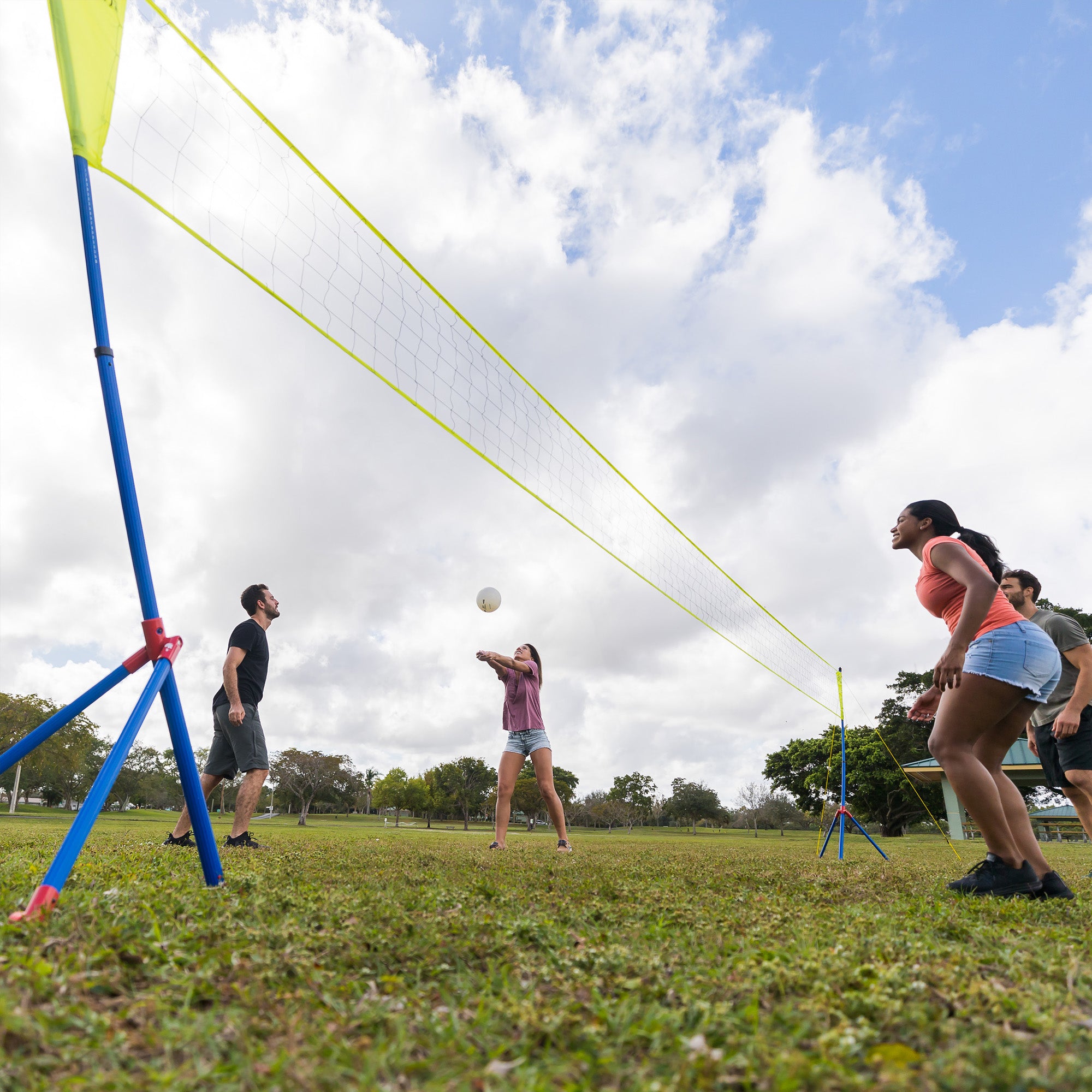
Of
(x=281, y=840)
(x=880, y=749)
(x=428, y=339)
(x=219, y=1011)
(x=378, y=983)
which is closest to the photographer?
(x=219, y=1011)

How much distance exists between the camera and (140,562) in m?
2.96

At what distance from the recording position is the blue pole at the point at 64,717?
286 centimetres

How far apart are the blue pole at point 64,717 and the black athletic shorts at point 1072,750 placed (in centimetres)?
620


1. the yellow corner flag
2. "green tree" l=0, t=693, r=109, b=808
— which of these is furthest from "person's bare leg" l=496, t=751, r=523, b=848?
"green tree" l=0, t=693, r=109, b=808

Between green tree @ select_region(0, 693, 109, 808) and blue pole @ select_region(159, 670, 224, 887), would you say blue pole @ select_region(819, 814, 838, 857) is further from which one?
green tree @ select_region(0, 693, 109, 808)

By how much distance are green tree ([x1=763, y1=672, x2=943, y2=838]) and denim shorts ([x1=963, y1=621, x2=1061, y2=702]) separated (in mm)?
33713

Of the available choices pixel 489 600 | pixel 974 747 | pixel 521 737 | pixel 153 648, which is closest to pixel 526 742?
pixel 521 737

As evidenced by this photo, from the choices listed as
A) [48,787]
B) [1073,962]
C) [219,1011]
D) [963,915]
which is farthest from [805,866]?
[48,787]

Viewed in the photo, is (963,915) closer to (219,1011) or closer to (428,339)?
(219,1011)

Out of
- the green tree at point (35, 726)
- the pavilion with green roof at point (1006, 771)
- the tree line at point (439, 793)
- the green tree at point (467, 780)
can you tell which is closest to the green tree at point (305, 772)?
the tree line at point (439, 793)

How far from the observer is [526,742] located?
294 inches

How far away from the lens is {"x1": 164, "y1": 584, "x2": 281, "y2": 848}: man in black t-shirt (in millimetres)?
5781

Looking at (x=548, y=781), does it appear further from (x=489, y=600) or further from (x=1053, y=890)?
(x=1053, y=890)

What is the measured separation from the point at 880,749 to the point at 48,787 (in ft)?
216
